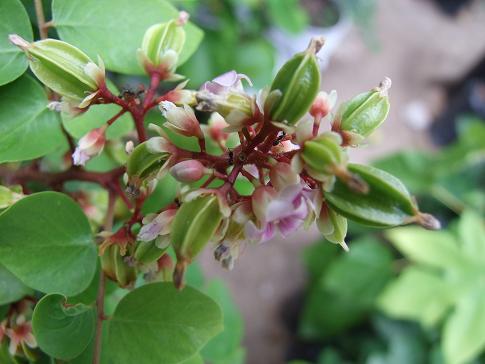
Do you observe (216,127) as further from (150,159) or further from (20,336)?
(20,336)

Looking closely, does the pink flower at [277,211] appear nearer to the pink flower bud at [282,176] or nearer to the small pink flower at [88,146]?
the pink flower bud at [282,176]

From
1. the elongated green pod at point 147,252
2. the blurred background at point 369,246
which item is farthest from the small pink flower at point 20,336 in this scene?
the blurred background at point 369,246

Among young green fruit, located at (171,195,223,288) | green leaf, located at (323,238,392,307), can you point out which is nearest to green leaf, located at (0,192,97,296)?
young green fruit, located at (171,195,223,288)

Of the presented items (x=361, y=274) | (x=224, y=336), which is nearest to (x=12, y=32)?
(x=224, y=336)

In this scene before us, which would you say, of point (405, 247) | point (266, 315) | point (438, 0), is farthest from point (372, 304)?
point (438, 0)

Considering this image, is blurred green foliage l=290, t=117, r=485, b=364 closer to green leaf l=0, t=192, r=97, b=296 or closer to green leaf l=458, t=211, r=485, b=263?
green leaf l=458, t=211, r=485, b=263

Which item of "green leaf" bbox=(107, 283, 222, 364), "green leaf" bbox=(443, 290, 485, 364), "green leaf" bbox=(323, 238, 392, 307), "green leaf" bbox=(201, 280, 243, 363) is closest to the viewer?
"green leaf" bbox=(107, 283, 222, 364)
